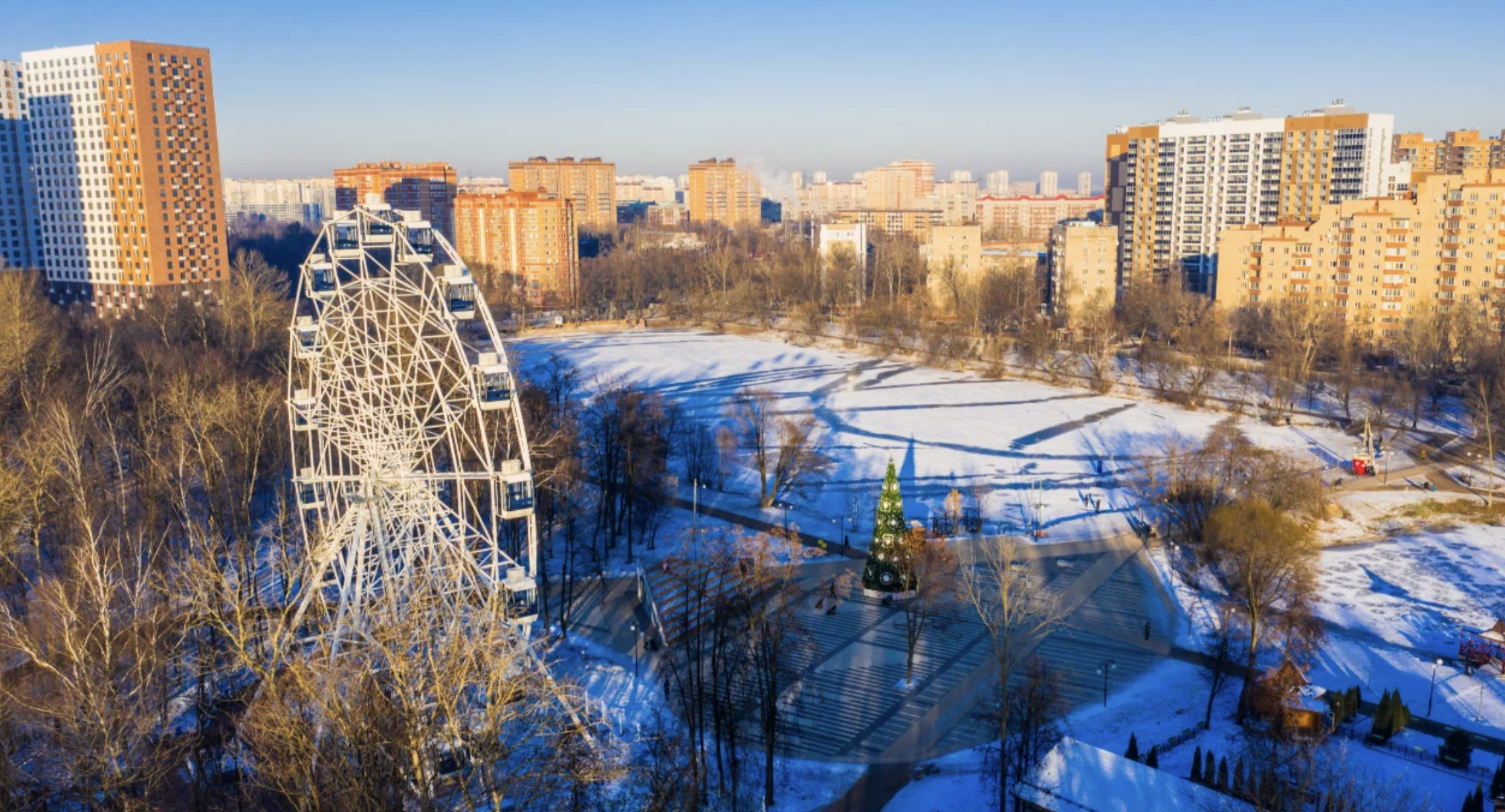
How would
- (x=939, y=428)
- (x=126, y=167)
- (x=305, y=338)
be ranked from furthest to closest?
(x=126, y=167) → (x=939, y=428) → (x=305, y=338)

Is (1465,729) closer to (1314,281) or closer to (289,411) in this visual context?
(289,411)

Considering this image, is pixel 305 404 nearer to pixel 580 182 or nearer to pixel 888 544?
pixel 888 544

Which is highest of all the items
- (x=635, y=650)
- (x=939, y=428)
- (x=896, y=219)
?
(x=896, y=219)

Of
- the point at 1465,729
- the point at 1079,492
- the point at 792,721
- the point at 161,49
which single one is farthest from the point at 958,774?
the point at 161,49

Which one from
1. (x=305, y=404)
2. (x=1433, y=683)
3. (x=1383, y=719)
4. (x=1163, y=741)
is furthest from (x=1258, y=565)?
(x=305, y=404)


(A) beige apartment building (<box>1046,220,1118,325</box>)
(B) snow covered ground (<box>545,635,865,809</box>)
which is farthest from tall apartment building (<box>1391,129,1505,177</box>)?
(B) snow covered ground (<box>545,635,865,809</box>)

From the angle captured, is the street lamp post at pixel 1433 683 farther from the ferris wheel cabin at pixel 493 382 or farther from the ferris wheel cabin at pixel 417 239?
the ferris wheel cabin at pixel 417 239

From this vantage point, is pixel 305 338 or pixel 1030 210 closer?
pixel 305 338
